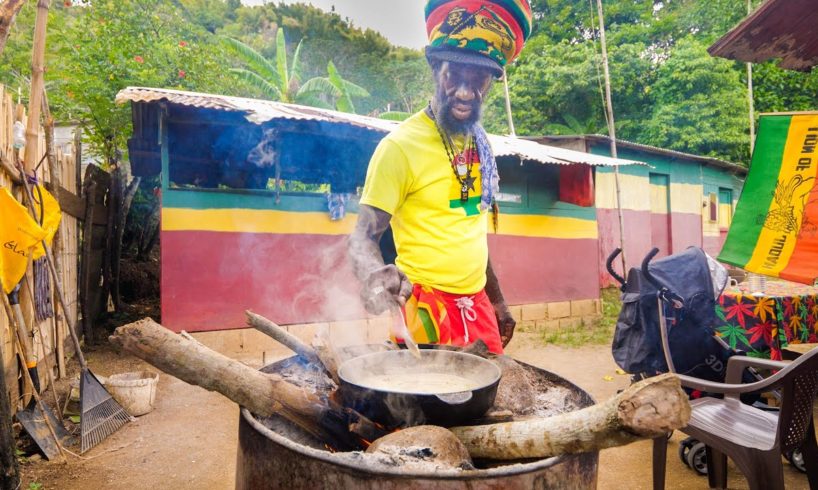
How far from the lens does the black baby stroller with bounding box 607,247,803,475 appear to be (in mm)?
3895

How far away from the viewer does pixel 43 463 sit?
145 inches

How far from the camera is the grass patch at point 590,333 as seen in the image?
8523 mm

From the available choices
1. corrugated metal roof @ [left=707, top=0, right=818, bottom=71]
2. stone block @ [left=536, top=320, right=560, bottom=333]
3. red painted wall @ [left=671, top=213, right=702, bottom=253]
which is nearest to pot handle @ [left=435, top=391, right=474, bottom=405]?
corrugated metal roof @ [left=707, top=0, right=818, bottom=71]

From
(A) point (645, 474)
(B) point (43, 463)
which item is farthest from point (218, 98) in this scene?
(A) point (645, 474)

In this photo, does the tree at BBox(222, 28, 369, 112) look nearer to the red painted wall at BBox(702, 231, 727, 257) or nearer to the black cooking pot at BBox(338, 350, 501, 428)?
the red painted wall at BBox(702, 231, 727, 257)

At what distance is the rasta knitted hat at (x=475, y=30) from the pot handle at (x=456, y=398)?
129 centimetres

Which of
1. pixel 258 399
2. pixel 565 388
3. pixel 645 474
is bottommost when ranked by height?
pixel 645 474

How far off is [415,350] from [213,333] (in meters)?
5.57

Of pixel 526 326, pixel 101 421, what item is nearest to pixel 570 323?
pixel 526 326

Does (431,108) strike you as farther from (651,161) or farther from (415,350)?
(651,161)

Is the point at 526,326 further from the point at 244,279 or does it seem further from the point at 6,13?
the point at 6,13

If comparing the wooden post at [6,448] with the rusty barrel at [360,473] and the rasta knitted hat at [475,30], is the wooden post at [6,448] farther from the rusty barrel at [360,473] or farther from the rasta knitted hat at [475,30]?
the rasta knitted hat at [475,30]

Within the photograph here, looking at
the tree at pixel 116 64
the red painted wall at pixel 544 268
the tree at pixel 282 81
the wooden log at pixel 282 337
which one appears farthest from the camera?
the tree at pixel 282 81

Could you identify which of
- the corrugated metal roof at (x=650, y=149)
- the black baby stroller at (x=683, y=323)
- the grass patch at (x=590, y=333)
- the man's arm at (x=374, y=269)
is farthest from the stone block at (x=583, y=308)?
the man's arm at (x=374, y=269)
